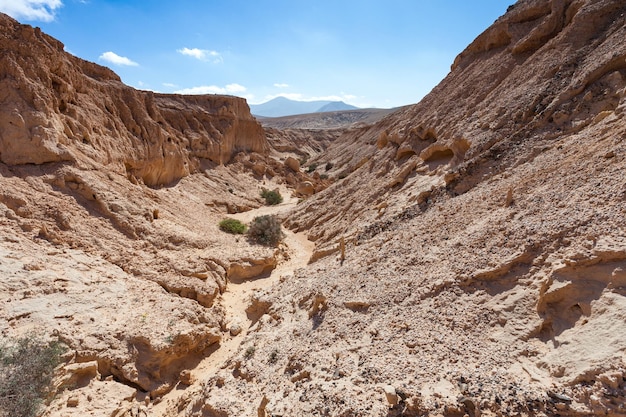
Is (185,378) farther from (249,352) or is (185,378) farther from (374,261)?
(374,261)

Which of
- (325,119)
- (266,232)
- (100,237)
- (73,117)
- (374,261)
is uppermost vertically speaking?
(325,119)

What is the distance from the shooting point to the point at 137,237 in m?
10.8

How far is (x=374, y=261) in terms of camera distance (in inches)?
333

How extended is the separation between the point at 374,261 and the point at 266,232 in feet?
23.9

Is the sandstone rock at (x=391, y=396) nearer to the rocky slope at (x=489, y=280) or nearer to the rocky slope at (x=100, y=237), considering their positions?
the rocky slope at (x=489, y=280)

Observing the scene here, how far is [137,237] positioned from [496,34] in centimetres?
1744

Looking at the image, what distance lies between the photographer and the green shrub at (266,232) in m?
14.6

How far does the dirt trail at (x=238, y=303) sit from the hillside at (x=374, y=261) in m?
0.07

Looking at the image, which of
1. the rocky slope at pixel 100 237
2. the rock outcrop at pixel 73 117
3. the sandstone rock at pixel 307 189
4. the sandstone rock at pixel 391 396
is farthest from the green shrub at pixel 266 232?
the sandstone rock at pixel 391 396

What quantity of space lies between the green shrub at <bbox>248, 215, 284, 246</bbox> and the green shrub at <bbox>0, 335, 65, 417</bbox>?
8.86m

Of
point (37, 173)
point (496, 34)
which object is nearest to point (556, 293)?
point (37, 173)

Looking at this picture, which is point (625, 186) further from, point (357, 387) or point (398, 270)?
point (357, 387)

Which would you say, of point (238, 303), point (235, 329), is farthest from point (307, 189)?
point (235, 329)

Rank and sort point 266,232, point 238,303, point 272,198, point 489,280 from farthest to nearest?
point 272,198, point 266,232, point 238,303, point 489,280
